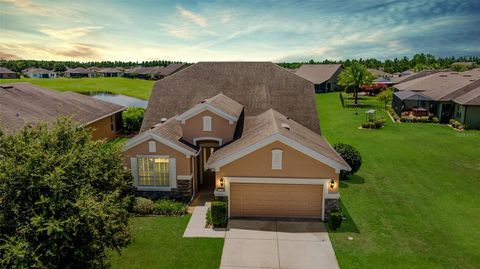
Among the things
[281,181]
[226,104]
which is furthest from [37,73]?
[281,181]

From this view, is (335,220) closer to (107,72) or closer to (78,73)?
(107,72)

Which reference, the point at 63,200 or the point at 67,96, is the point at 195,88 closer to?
the point at 67,96

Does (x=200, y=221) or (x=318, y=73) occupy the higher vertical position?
(x=318, y=73)

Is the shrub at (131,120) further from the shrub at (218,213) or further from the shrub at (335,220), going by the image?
the shrub at (335,220)

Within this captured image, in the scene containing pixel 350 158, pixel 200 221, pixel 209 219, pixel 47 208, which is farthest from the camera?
pixel 350 158

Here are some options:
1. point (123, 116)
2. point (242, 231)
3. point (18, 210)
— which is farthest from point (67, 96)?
point (18, 210)

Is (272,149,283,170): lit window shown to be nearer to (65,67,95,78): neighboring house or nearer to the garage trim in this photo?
the garage trim
